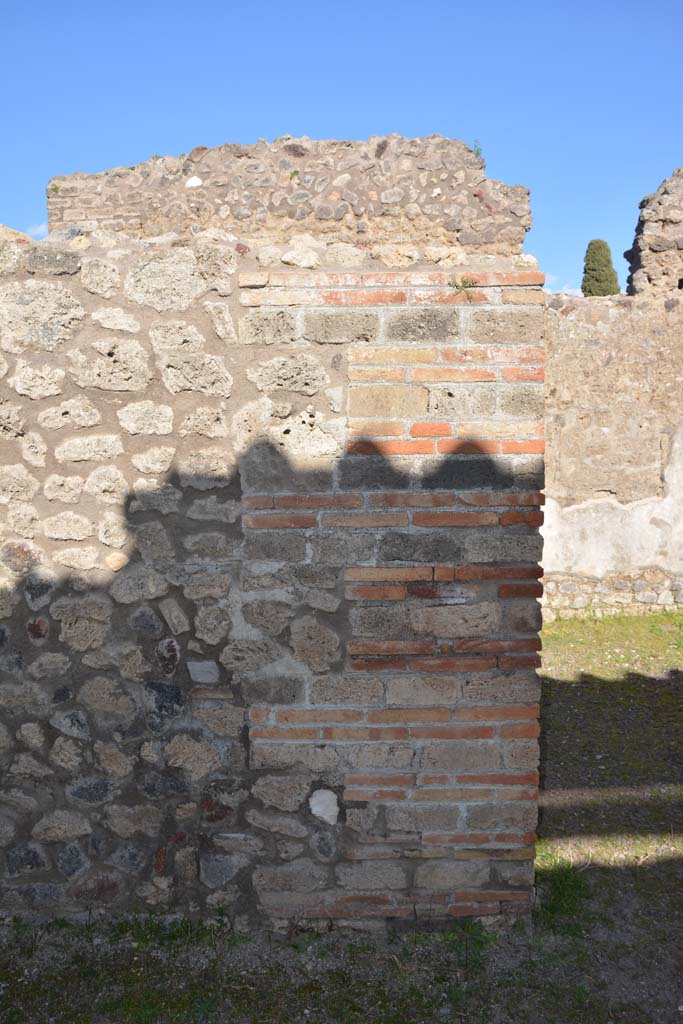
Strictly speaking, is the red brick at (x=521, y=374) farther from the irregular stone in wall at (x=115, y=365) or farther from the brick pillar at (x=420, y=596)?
the irregular stone in wall at (x=115, y=365)

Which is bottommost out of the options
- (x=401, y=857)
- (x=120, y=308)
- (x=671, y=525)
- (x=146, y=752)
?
(x=401, y=857)

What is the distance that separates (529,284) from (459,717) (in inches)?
59.7

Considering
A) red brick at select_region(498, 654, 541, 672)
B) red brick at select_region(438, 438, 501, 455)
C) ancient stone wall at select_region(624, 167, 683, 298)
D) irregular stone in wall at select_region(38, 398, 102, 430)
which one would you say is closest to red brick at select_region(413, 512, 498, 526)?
red brick at select_region(438, 438, 501, 455)

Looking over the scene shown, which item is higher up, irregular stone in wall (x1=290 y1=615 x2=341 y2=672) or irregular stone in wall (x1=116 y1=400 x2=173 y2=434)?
irregular stone in wall (x1=116 y1=400 x2=173 y2=434)

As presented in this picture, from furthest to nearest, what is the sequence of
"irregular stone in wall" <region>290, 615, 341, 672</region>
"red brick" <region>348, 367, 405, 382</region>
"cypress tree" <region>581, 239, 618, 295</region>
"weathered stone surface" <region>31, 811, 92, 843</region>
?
"cypress tree" <region>581, 239, 618, 295</region> → "weathered stone surface" <region>31, 811, 92, 843</region> → "irregular stone in wall" <region>290, 615, 341, 672</region> → "red brick" <region>348, 367, 405, 382</region>

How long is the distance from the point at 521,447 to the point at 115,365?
144 centimetres

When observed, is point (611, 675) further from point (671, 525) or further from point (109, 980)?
point (109, 980)

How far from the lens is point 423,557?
248cm

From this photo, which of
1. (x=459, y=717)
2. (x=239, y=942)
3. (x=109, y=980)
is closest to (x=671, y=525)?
(x=459, y=717)

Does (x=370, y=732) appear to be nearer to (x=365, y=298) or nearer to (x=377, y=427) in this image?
(x=377, y=427)

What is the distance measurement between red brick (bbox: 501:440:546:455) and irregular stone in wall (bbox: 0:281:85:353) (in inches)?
60.6

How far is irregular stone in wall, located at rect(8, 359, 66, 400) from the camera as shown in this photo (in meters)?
2.51

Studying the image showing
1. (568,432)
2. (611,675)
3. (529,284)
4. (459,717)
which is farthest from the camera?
(568,432)

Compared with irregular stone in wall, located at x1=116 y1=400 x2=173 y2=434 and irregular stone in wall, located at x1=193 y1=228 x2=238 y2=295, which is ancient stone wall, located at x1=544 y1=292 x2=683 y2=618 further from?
irregular stone in wall, located at x1=116 y1=400 x2=173 y2=434
